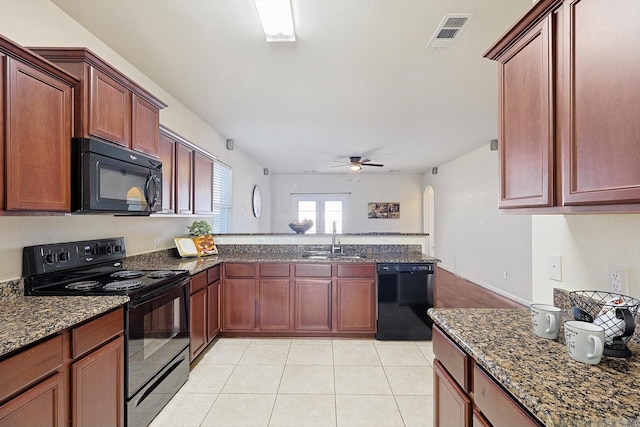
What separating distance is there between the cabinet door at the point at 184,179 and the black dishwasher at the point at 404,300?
81.8 inches

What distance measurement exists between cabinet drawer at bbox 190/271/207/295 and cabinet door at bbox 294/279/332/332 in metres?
0.94

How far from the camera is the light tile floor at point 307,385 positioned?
2014 millimetres

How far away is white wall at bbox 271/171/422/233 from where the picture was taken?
8727mm

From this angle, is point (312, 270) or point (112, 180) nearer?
point (112, 180)

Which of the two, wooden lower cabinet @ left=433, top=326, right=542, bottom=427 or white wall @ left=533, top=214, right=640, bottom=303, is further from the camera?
white wall @ left=533, top=214, right=640, bottom=303

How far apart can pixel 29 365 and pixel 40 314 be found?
291mm

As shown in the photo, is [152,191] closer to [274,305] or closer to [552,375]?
[274,305]

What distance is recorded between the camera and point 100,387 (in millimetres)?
1522

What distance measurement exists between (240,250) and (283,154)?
2954 mm

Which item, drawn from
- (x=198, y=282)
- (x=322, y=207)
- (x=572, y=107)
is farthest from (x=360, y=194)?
(x=572, y=107)

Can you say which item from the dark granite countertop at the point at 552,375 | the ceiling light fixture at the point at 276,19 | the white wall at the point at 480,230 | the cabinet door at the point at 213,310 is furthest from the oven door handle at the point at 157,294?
the white wall at the point at 480,230

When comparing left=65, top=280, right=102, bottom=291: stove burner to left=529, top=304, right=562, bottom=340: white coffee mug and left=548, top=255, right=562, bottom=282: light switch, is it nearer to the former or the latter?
left=529, top=304, right=562, bottom=340: white coffee mug

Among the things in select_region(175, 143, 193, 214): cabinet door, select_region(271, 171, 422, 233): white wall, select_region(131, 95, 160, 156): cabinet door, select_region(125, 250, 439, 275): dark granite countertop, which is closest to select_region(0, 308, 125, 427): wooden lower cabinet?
select_region(125, 250, 439, 275): dark granite countertop

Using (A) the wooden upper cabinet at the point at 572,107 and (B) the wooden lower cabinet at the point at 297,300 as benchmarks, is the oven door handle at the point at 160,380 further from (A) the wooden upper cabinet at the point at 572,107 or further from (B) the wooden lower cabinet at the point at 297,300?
(A) the wooden upper cabinet at the point at 572,107
